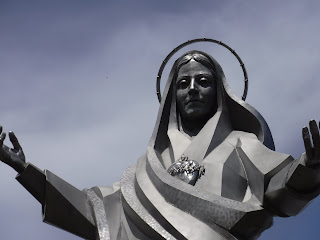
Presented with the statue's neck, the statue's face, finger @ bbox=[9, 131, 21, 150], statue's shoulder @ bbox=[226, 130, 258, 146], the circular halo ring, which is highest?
the circular halo ring

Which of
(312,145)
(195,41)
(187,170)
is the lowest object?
(312,145)

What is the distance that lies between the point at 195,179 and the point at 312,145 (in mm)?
1323

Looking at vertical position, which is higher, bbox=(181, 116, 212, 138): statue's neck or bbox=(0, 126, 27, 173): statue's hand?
bbox=(181, 116, 212, 138): statue's neck

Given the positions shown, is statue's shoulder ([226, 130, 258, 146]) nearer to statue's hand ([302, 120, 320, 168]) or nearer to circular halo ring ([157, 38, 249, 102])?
circular halo ring ([157, 38, 249, 102])

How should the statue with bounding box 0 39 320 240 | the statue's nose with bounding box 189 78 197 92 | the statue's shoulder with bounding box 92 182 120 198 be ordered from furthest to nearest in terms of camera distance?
the statue's nose with bounding box 189 78 197 92 → the statue's shoulder with bounding box 92 182 120 198 → the statue with bounding box 0 39 320 240

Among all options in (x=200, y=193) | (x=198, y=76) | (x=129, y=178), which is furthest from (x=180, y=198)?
(x=198, y=76)

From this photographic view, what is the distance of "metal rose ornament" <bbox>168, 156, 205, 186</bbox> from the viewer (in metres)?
10.9

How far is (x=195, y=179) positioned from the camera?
10922mm

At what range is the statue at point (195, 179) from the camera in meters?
10.4

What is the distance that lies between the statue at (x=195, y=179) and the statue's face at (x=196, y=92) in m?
0.01

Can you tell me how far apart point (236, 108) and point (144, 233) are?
1860 millimetres

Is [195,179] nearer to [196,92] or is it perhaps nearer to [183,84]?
[196,92]

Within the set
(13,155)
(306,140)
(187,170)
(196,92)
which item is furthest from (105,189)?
(306,140)

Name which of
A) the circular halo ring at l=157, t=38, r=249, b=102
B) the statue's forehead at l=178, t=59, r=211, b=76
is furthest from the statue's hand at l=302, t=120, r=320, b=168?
the circular halo ring at l=157, t=38, r=249, b=102
